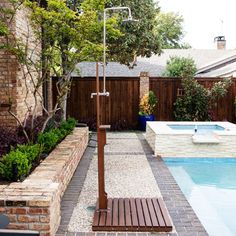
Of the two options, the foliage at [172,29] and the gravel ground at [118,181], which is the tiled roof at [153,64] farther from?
the foliage at [172,29]

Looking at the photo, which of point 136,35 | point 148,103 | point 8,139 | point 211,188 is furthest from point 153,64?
point 8,139

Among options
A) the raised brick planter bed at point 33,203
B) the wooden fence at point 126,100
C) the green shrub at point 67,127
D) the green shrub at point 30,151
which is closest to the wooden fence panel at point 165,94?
the wooden fence at point 126,100

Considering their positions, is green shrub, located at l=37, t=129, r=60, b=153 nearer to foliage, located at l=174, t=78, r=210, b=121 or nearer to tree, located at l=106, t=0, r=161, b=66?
tree, located at l=106, t=0, r=161, b=66

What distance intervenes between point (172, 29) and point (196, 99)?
83.9ft

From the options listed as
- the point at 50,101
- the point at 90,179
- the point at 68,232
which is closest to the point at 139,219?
the point at 68,232

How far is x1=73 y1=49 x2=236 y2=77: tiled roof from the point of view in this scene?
62.8ft

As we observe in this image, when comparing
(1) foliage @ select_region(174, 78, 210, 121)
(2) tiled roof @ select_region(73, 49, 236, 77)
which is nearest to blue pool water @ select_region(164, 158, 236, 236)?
(1) foliage @ select_region(174, 78, 210, 121)

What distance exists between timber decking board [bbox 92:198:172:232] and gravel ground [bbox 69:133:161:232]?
7.2 inches

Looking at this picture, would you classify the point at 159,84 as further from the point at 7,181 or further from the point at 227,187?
the point at 7,181

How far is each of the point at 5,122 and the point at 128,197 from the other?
3.31 meters

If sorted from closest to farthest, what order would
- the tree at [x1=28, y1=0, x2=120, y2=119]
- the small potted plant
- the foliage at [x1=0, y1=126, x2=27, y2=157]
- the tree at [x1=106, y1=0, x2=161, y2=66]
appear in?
the foliage at [x1=0, y1=126, x2=27, y2=157], the tree at [x1=28, y1=0, x2=120, y2=119], the tree at [x1=106, y1=0, x2=161, y2=66], the small potted plant

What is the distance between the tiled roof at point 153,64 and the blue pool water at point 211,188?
10.2 meters

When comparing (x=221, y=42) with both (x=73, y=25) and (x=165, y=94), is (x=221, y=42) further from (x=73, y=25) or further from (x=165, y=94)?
(x=73, y=25)

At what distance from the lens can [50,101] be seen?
1102cm
